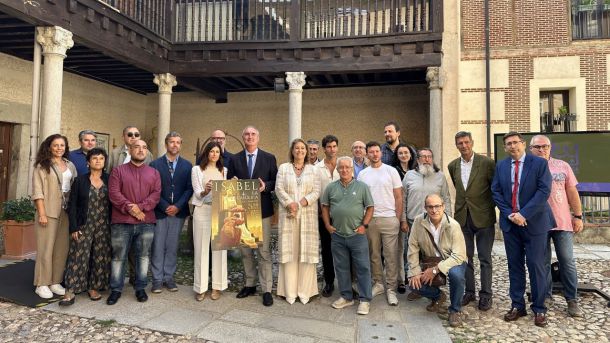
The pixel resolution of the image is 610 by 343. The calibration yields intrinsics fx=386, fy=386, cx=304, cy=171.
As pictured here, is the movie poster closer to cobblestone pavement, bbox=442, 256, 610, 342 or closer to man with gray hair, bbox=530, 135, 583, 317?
cobblestone pavement, bbox=442, 256, 610, 342

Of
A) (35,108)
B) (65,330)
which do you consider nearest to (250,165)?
(65,330)

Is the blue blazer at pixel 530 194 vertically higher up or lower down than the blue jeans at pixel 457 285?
higher up

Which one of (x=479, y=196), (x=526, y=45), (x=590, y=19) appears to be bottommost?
(x=479, y=196)

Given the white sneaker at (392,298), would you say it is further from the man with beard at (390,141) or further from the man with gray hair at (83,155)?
the man with gray hair at (83,155)

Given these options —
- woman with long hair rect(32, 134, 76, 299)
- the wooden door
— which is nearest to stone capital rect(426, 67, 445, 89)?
woman with long hair rect(32, 134, 76, 299)

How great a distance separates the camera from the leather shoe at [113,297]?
4.30 metres

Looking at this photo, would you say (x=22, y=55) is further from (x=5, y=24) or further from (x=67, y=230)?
(x=67, y=230)

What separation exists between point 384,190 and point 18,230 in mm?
5978

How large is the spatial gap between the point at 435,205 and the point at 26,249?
21.3ft

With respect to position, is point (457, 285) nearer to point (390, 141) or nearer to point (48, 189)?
point (390, 141)

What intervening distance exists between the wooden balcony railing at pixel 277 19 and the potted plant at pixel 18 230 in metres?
4.94

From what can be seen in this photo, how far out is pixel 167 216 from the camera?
4660 millimetres

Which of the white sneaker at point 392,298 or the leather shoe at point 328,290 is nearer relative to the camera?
the white sneaker at point 392,298

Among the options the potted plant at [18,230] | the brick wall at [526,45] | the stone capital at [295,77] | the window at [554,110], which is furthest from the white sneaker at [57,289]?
the window at [554,110]
